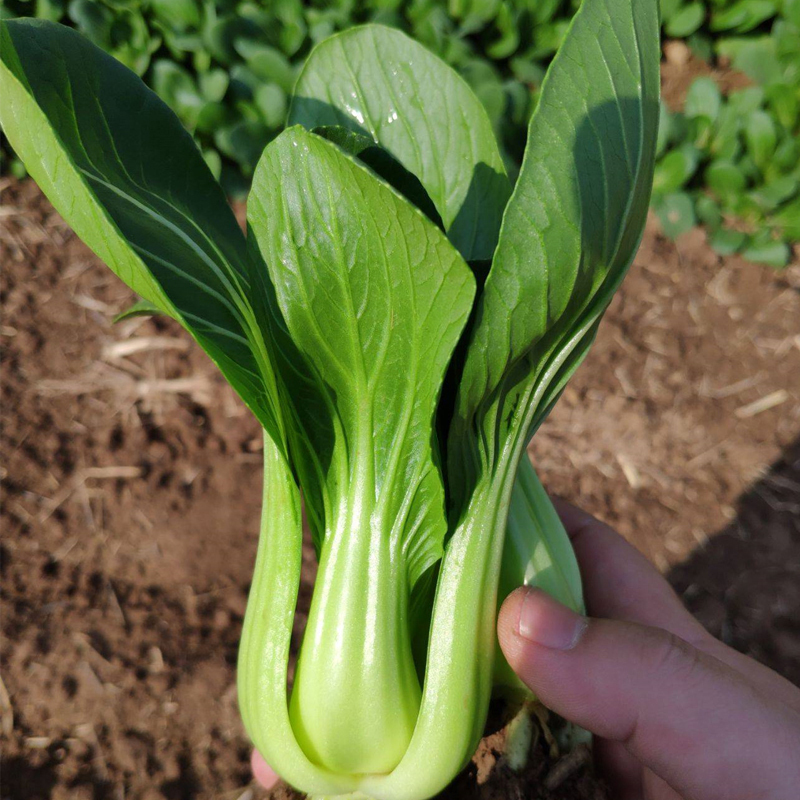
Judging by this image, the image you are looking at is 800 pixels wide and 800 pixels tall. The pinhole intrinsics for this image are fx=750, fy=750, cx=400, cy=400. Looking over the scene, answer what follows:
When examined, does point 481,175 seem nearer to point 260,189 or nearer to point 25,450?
point 260,189

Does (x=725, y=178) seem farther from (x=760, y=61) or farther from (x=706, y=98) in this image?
(x=760, y=61)

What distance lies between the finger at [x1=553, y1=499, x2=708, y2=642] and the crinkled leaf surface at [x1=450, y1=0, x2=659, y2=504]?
2.67 ft

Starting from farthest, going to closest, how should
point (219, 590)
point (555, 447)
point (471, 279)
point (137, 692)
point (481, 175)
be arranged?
1. point (555, 447)
2. point (219, 590)
3. point (137, 692)
4. point (481, 175)
5. point (471, 279)

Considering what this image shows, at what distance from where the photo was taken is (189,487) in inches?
87.4

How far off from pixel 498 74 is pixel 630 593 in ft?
7.45

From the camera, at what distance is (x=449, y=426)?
3.59 feet

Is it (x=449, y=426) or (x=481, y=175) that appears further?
(x=481, y=175)

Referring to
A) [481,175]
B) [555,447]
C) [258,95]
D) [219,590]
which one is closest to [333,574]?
[481,175]

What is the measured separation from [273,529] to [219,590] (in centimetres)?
105

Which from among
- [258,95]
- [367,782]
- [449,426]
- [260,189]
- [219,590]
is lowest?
[219,590]

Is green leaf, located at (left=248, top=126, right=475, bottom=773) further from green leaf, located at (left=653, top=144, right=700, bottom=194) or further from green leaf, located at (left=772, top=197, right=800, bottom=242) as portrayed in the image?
green leaf, located at (left=772, top=197, right=800, bottom=242)

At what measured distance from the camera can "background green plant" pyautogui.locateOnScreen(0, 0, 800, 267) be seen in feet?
8.88

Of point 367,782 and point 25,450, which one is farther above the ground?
point 367,782

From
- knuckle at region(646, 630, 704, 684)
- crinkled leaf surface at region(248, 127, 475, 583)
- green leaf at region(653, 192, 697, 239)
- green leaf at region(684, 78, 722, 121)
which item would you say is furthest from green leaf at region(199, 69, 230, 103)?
A: knuckle at region(646, 630, 704, 684)
